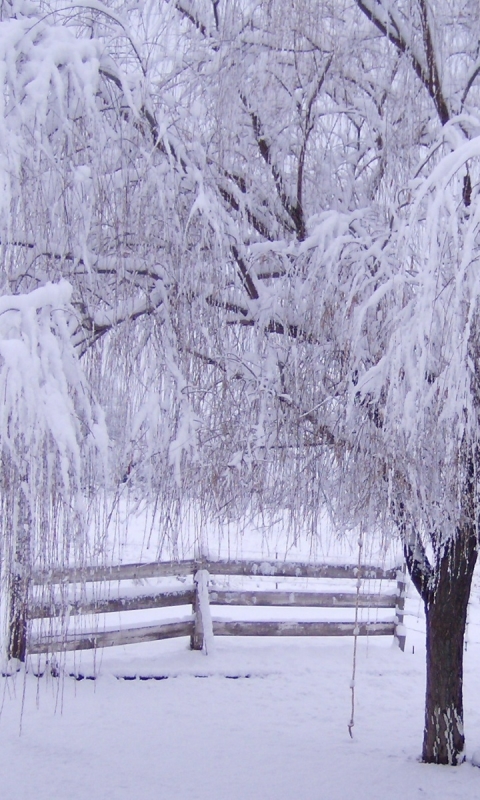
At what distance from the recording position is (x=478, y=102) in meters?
4.64

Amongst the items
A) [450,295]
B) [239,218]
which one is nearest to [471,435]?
[450,295]

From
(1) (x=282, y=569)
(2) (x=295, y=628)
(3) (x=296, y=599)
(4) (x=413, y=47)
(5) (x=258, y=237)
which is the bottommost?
(2) (x=295, y=628)

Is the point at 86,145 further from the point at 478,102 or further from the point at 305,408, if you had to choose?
the point at 478,102

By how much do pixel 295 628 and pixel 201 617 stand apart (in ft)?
4.15

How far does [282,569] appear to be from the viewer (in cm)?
885

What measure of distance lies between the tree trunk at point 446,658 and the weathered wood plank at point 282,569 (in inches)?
109

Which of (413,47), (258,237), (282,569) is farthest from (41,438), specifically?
(282,569)

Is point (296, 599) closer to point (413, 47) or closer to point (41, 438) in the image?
point (413, 47)

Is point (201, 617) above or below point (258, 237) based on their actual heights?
below

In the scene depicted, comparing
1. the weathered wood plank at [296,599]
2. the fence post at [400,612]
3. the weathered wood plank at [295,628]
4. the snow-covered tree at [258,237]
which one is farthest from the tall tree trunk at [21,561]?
the fence post at [400,612]

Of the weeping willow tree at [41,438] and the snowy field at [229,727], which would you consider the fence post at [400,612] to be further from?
the weeping willow tree at [41,438]

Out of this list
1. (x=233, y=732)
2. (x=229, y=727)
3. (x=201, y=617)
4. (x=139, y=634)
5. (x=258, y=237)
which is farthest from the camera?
(x=201, y=617)

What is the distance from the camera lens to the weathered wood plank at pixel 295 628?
28.2ft

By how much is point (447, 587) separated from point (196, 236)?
3217mm
